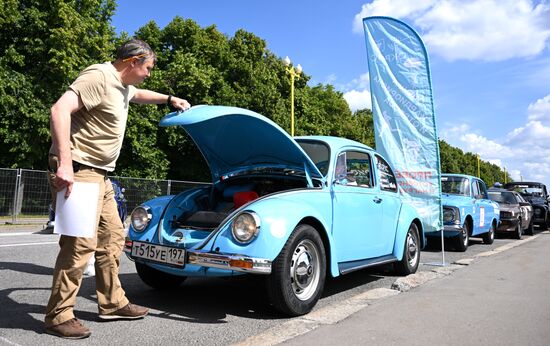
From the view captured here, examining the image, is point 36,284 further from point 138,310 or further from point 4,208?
point 4,208

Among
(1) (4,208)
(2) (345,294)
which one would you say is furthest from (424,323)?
(1) (4,208)

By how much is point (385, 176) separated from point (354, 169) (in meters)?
0.87

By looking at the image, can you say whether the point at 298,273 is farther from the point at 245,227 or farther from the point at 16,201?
the point at 16,201

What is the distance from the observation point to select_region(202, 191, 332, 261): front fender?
395 cm

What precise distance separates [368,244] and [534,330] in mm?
1947

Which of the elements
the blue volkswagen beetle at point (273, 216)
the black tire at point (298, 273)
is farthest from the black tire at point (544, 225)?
the black tire at point (298, 273)

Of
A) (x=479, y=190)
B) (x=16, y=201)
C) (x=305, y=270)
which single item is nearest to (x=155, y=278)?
(x=305, y=270)

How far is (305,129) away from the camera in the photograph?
1371 inches

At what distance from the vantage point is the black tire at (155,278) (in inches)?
199

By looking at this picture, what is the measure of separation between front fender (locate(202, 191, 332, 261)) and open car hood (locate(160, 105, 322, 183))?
66 cm

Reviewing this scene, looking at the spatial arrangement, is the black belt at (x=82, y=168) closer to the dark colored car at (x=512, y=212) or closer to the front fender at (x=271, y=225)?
the front fender at (x=271, y=225)

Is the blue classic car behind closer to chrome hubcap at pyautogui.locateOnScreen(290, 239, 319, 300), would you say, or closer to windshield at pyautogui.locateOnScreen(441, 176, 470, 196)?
windshield at pyautogui.locateOnScreen(441, 176, 470, 196)

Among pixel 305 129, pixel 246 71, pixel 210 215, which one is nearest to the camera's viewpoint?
pixel 210 215

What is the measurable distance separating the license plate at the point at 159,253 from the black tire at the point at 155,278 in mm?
469
